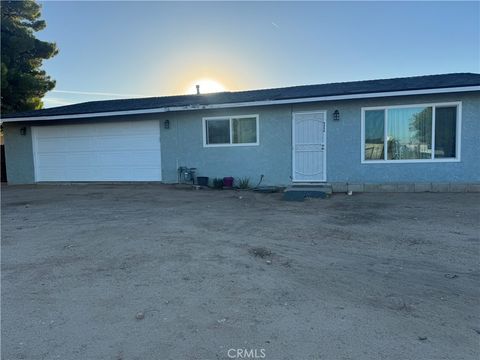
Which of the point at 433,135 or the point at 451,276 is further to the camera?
the point at 433,135

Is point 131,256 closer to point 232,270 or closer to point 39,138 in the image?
point 232,270

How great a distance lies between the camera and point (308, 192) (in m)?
9.04

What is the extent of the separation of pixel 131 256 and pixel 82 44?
1214 cm

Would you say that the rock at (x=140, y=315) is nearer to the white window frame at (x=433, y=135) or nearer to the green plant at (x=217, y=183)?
the green plant at (x=217, y=183)

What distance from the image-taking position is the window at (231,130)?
1095 cm

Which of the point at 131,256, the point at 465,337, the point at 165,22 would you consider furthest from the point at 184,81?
the point at 465,337

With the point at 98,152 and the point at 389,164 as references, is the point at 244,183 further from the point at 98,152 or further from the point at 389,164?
the point at 98,152

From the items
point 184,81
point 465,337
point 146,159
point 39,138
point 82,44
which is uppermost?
point 82,44

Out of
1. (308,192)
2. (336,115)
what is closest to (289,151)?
(336,115)

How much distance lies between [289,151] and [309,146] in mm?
624

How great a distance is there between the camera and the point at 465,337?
243 cm

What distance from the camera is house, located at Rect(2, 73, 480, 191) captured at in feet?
30.5

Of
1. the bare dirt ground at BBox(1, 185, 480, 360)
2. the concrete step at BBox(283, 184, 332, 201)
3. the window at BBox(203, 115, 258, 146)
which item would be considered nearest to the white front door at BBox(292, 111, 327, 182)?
the concrete step at BBox(283, 184, 332, 201)

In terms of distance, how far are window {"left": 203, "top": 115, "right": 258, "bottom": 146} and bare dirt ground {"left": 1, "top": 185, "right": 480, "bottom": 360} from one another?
4845mm
